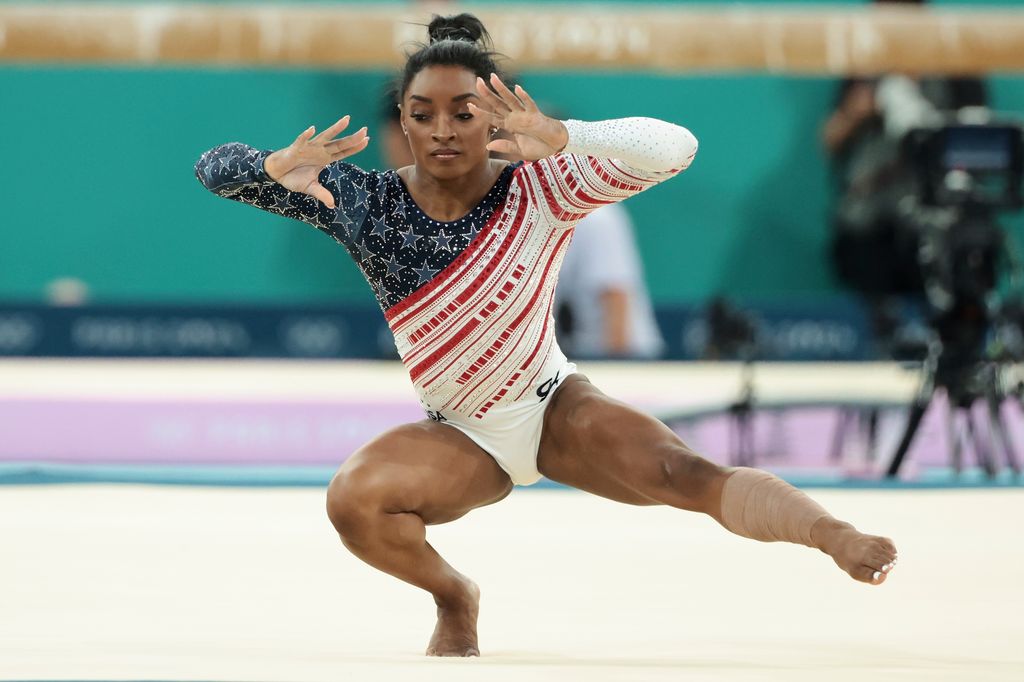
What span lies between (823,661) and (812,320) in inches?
183

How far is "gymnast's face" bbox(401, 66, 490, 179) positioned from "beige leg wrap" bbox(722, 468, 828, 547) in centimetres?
77

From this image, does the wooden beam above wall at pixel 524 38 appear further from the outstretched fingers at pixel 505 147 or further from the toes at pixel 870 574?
the toes at pixel 870 574

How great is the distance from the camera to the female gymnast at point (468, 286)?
262cm

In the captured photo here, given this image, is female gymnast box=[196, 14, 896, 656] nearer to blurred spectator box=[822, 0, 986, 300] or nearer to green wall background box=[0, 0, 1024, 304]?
blurred spectator box=[822, 0, 986, 300]

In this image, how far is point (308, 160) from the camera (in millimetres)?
2678

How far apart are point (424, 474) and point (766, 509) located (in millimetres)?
625

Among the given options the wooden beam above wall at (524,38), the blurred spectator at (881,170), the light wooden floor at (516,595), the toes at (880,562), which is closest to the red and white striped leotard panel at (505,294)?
the light wooden floor at (516,595)

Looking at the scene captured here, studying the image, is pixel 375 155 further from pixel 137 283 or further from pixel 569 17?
pixel 569 17

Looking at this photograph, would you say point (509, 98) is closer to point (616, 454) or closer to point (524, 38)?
point (616, 454)

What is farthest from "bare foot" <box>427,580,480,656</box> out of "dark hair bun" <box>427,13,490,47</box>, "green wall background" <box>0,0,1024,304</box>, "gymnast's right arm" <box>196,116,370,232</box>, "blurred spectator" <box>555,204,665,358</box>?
"green wall background" <box>0,0,1024,304</box>

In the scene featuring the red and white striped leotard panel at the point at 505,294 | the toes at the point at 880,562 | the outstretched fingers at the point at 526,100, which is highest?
the outstretched fingers at the point at 526,100

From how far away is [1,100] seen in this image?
26.5ft

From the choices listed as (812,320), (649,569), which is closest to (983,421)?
(812,320)

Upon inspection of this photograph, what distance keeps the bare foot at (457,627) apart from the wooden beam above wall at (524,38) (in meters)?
2.80
